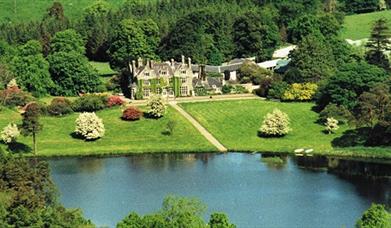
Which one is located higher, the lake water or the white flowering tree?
the white flowering tree

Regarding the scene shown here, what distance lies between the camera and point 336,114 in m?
129

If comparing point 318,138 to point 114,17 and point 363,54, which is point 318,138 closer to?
point 363,54

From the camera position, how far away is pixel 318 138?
12456 centimetres

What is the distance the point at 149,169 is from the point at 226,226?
38.2 m

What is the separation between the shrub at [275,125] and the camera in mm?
125375

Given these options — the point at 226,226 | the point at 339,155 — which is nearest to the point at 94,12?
the point at 339,155

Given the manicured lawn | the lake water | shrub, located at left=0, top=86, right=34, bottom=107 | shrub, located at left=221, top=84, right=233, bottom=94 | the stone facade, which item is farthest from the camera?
the manicured lawn

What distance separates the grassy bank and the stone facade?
688 centimetres

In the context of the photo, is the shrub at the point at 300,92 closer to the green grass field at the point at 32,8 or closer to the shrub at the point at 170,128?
the shrub at the point at 170,128

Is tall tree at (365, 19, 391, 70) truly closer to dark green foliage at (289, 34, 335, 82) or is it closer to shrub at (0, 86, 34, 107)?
dark green foliage at (289, 34, 335, 82)

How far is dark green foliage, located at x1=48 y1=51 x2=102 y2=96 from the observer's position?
147 meters

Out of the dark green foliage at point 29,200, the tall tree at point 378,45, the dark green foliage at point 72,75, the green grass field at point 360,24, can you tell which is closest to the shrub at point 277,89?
the tall tree at point 378,45

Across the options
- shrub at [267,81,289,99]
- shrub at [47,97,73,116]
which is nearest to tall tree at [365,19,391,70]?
shrub at [267,81,289,99]

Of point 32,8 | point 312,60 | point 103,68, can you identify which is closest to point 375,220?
point 312,60
